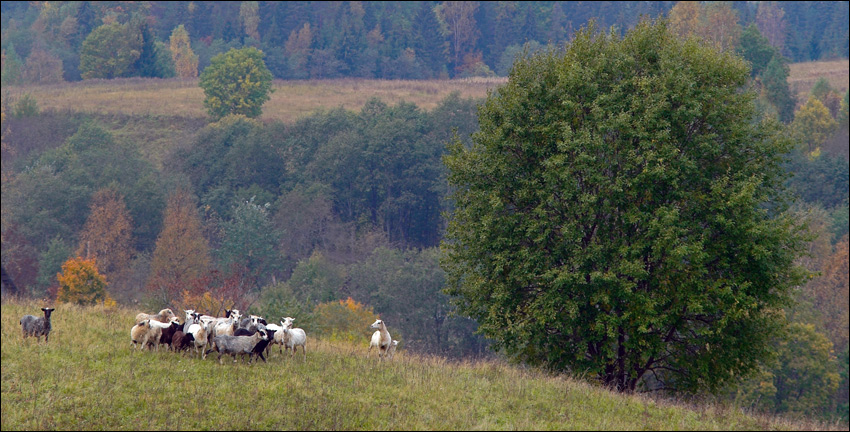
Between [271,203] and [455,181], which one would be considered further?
[271,203]

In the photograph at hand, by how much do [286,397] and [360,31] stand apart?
155m

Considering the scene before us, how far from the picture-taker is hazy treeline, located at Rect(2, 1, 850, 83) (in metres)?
153

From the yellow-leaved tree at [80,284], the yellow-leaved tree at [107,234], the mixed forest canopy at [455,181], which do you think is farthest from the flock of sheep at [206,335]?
the yellow-leaved tree at [107,234]

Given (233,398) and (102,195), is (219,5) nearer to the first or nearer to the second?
(102,195)

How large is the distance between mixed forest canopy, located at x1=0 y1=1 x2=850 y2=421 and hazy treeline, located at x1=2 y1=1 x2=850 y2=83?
71 centimetres

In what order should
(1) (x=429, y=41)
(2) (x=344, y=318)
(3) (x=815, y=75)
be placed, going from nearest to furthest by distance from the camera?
(2) (x=344, y=318)
(3) (x=815, y=75)
(1) (x=429, y=41)

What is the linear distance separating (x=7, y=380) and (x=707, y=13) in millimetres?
136188

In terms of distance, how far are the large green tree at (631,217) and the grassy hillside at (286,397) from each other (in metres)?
3.90

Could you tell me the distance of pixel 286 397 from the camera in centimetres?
1630

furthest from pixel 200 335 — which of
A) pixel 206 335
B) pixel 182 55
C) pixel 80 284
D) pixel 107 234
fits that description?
pixel 182 55

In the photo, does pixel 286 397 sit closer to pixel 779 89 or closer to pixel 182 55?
pixel 779 89

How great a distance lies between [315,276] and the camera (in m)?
79.4

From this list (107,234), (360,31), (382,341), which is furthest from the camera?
(360,31)

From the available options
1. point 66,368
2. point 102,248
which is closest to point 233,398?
point 66,368
